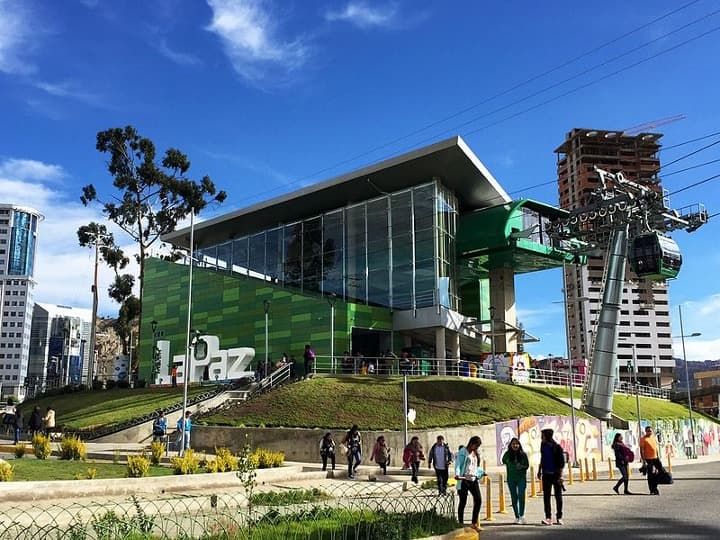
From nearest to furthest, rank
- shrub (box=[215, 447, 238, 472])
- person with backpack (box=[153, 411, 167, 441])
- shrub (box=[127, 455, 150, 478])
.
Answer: shrub (box=[127, 455, 150, 478]) < shrub (box=[215, 447, 238, 472]) < person with backpack (box=[153, 411, 167, 441])

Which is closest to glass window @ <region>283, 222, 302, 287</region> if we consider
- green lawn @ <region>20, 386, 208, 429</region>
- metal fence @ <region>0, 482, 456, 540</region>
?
green lawn @ <region>20, 386, 208, 429</region>

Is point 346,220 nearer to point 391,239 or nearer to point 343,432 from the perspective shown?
point 391,239

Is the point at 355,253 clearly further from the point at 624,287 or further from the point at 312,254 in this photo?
the point at 624,287

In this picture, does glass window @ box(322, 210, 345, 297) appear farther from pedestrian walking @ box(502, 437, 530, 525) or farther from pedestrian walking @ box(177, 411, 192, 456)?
pedestrian walking @ box(502, 437, 530, 525)

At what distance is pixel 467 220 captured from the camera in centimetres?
4791

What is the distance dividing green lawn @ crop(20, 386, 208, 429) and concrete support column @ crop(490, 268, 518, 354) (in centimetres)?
2203

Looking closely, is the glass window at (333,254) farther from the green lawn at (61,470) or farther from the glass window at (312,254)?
the green lawn at (61,470)

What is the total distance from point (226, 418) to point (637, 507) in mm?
19389

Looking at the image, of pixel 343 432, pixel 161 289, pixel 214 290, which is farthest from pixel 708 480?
pixel 161 289

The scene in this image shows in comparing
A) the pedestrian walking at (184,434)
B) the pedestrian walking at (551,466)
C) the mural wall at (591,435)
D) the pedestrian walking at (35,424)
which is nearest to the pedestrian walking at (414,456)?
the mural wall at (591,435)

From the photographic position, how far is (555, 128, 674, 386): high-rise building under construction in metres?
134

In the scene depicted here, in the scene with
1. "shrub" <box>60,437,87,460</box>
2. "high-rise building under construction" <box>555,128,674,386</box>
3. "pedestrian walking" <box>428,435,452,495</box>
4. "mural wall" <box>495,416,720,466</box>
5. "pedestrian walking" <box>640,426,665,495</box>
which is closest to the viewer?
"pedestrian walking" <box>428,435,452,495</box>

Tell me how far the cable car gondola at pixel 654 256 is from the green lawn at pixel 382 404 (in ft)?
37.1

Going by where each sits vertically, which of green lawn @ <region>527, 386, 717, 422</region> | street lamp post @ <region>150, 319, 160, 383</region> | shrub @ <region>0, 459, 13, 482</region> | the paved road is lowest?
the paved road
